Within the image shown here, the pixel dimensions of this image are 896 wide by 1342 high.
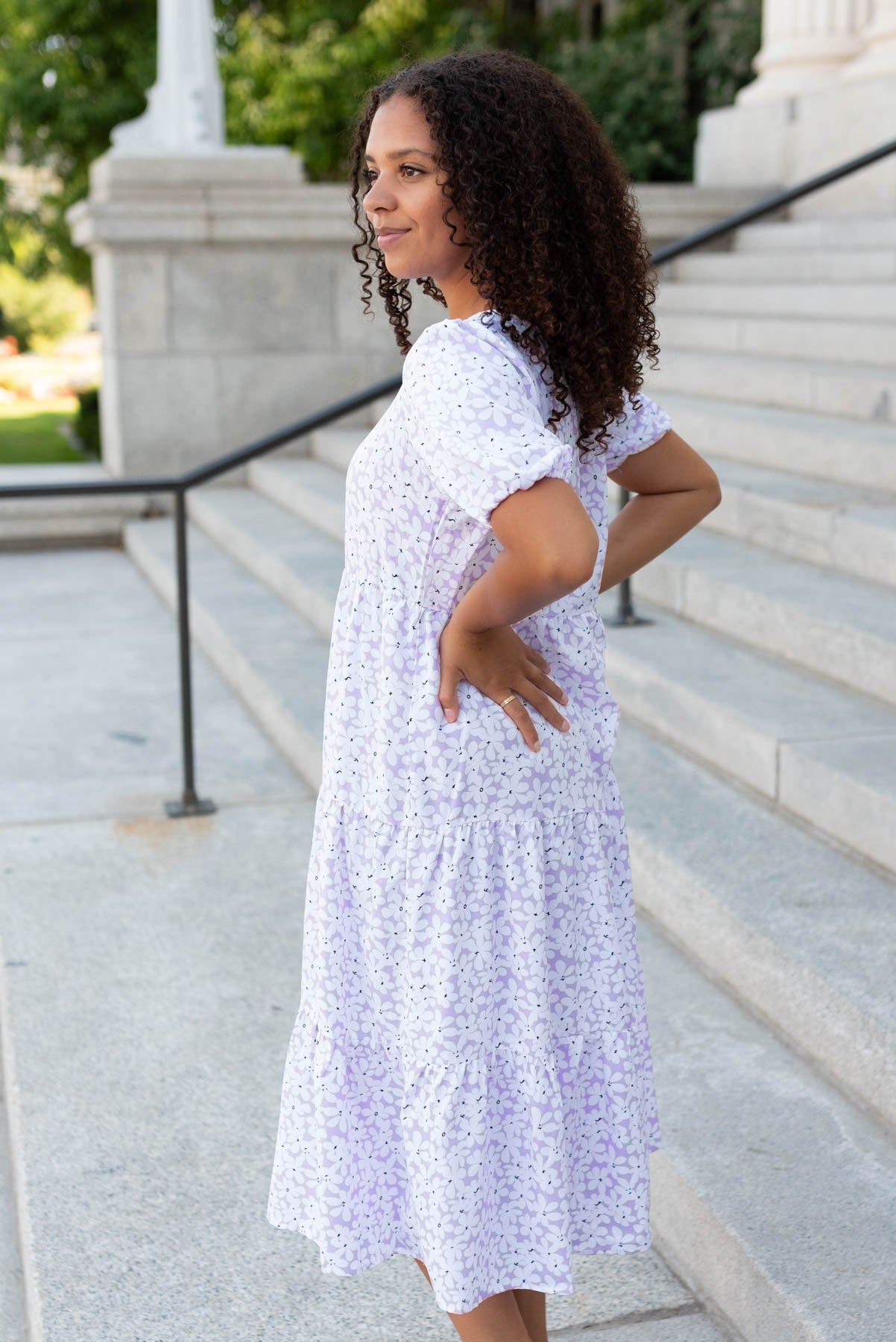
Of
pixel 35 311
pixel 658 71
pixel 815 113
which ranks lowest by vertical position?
pixel 35 311

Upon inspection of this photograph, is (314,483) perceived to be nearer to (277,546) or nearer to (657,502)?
(277,546)

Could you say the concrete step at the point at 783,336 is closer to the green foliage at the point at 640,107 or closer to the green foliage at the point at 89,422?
the green foliage at the point at 640,107

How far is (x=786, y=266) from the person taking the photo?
Result: 8125 mm

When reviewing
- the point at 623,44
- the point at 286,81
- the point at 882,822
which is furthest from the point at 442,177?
the point at 286,81

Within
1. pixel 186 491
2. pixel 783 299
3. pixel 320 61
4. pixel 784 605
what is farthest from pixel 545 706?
pixel 320 61

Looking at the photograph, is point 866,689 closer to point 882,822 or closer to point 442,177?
point 882,822

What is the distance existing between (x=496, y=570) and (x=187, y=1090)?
1.87 metres

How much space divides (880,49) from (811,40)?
87cm

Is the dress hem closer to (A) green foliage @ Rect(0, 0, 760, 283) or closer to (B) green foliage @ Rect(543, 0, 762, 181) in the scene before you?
(B) green foliage @ Rect(543, 0, 762, 181)

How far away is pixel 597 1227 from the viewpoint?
2.05m

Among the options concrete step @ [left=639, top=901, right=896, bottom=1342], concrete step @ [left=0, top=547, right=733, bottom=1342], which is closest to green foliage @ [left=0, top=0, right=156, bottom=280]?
concrete step @ [left=0, top=547, right=733, bottom=1342]

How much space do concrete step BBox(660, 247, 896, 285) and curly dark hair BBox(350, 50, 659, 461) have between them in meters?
5.86

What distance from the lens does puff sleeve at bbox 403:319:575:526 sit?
5.39ft

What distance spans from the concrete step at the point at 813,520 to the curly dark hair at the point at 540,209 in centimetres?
263
